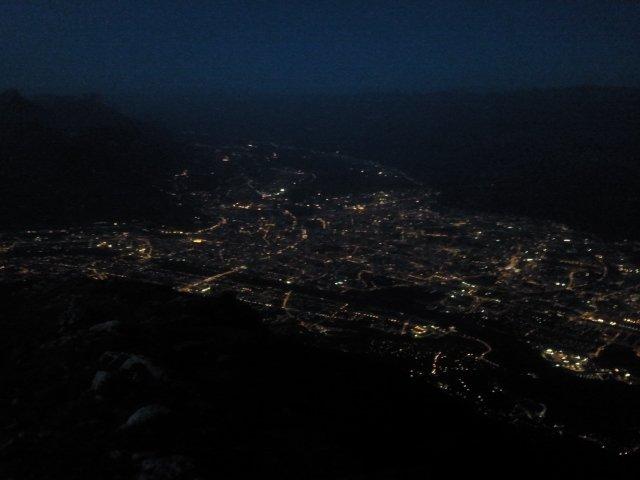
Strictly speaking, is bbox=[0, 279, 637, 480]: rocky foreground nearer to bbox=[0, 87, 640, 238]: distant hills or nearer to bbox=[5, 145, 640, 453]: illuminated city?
bbox=[5, 145, 640, 453]: illuminated city

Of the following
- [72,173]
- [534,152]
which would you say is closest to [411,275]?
[72,173]

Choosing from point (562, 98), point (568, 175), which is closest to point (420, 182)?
point (568, 175)

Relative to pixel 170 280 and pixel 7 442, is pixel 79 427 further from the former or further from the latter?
pixel 170 280

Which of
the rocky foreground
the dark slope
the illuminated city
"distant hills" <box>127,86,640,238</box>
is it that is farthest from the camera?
"distant hills" <box>127,86,640,238</box>

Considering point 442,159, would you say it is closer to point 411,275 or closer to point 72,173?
point 411,275

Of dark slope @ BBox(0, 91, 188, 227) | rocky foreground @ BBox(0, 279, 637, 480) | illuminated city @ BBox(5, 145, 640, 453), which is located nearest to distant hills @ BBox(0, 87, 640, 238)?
dark slope @ BBox(0, 91, 188, 227)
